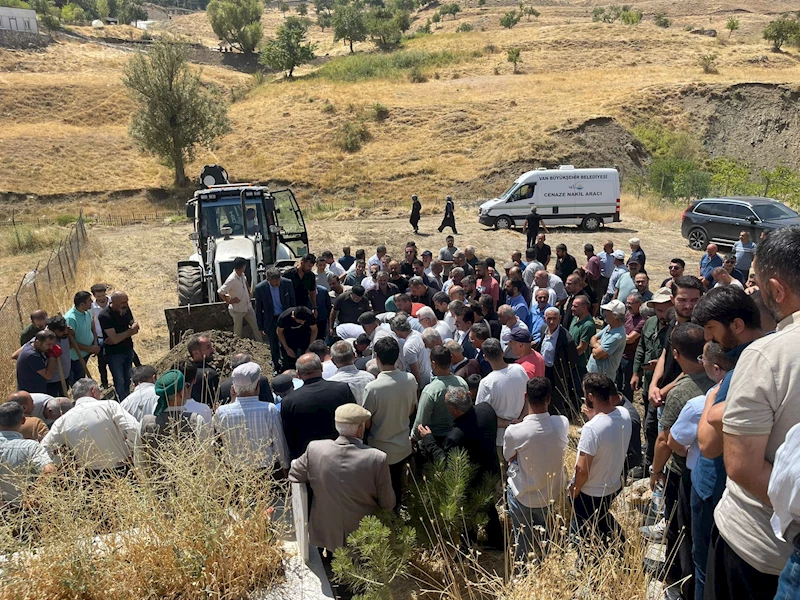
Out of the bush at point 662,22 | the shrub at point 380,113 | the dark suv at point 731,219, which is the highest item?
the bush at point 662,22

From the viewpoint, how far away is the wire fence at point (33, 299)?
28.6ft

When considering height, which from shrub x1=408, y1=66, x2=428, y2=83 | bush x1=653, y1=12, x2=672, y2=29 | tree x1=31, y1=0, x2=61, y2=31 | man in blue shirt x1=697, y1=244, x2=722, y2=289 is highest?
tree x1=31, y1=0, x2=61, y2=31

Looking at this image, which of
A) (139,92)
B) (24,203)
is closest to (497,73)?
(139,92)

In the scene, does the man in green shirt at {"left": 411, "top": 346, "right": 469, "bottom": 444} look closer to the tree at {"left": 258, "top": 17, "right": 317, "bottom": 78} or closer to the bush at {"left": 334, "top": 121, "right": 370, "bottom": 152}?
the bush at {"left": 334, "top": 121, "right": 370, "bottom": 152}

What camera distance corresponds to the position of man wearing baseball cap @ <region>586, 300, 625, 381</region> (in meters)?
6.42

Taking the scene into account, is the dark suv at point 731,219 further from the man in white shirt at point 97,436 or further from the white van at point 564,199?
the man in white shirt at point 97,436

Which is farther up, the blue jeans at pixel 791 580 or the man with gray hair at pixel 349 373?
the blue jeans at pixel 791 580

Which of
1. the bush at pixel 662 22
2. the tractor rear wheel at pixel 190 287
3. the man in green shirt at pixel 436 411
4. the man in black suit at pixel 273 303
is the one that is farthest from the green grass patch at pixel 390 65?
the man in green shirt at pixel 436 411

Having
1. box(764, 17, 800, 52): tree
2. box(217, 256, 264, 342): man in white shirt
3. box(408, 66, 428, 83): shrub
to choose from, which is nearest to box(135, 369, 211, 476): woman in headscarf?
box(217, 256, 264, 342): man in white shirt

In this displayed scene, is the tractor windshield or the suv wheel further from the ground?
the tractor windshield

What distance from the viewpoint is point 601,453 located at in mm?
3963

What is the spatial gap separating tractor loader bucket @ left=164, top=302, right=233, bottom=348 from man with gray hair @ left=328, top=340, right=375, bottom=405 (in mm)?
4960

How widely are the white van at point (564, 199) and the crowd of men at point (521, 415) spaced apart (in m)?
15.5

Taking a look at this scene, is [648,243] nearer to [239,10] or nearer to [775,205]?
[775,205]
